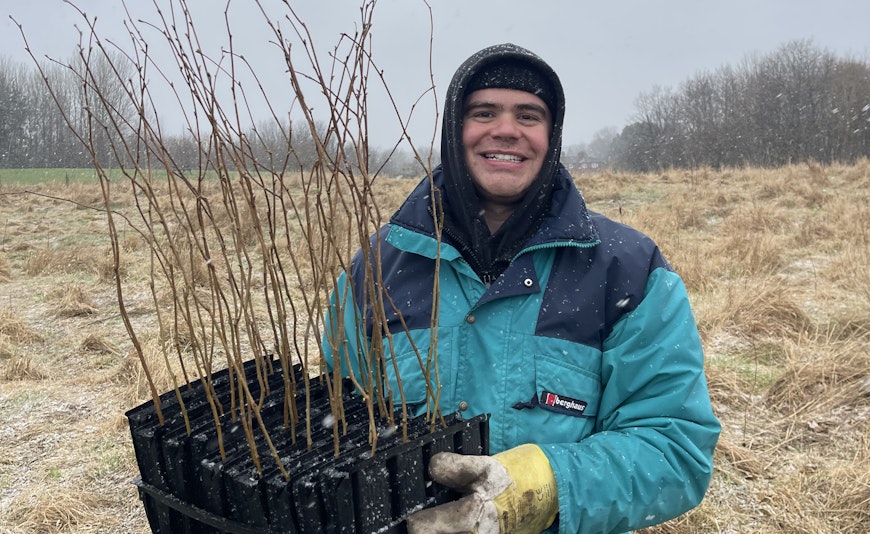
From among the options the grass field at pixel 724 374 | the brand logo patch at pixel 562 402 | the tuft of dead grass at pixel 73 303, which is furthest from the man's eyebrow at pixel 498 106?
the tuft of dead grass at pixel 73 303

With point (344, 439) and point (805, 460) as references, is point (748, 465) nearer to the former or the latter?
point (805, 460)

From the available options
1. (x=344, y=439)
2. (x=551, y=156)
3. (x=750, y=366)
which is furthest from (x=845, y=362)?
(x=344, y=439)

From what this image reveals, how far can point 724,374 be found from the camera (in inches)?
138

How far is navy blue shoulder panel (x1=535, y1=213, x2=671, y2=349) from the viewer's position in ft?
4.80

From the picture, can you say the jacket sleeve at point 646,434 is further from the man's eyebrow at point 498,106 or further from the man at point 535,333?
the man's eyebrow at point 498,106

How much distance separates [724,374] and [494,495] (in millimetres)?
2807

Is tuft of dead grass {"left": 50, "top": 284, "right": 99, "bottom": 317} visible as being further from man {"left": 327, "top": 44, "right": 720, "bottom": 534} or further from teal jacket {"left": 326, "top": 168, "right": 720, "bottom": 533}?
teal jacket {"left": 326, "top": 168, "right": 720, "bottom": 533}

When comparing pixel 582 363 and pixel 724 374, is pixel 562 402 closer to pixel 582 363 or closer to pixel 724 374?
pixel 582 363

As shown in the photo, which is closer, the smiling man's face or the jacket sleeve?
the jacket sleeve

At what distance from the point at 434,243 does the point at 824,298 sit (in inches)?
176

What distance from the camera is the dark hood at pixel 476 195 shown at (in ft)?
5.35

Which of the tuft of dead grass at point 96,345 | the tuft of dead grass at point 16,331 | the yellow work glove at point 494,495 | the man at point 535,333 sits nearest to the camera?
the yellow work glove at point 494,495

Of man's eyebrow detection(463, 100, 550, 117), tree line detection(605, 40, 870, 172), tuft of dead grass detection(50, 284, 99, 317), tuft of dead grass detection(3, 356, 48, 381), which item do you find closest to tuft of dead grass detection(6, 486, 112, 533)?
tuft of dead grass detection(3, 356, 48, 381)

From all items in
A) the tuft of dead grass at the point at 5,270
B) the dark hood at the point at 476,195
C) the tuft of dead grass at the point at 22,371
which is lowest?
the tuft of dead grass at the point at 22,371
